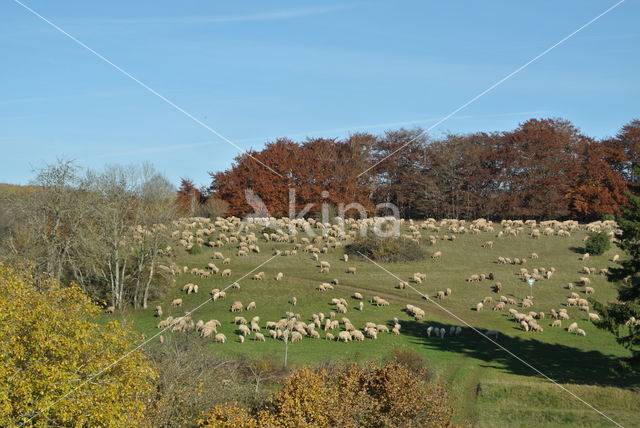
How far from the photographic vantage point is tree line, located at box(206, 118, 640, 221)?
78875mm

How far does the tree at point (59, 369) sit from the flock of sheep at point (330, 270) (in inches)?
499

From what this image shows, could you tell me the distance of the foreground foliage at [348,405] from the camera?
64.8 ft

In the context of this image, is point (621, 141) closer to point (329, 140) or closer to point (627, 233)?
point (329, 140)

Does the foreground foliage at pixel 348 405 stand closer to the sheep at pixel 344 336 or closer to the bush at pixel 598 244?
the sheep at pixel 344 336

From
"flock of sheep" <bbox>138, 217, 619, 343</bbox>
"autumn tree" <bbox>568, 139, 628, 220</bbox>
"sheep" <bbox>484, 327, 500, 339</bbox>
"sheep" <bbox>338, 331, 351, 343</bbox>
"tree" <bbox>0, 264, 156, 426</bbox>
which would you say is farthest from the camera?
→ "autumn tree" <bbox>568, 139, 628, 220</bbox>

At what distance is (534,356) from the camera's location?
3678 cm

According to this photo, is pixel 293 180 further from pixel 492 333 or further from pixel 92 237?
pixel 492 333

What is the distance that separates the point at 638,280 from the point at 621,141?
5670 cm

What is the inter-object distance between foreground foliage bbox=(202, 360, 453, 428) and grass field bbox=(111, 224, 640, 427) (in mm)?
6545

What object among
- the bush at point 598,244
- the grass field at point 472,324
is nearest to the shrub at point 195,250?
the grass field at point 472,324

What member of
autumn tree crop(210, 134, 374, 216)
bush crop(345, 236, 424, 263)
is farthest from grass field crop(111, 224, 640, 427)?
autumn tree crop(210, 134, 374, 216)

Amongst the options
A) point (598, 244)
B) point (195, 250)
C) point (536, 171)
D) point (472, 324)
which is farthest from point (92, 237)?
point (536, 171)

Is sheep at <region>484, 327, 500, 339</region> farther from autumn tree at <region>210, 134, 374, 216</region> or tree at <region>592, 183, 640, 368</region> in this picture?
autumn tree at <region>210, 134, 374, 216</region>

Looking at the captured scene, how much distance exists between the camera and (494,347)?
1506 inches
